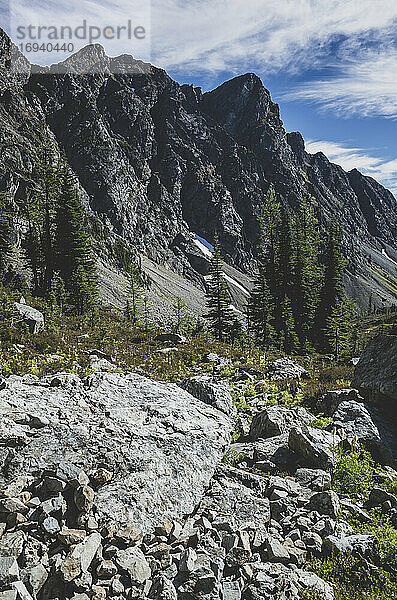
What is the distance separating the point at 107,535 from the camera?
18.5ft

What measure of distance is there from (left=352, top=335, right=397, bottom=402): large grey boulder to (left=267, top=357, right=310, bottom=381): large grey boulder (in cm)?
504

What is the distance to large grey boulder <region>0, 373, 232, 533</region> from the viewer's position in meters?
6.36

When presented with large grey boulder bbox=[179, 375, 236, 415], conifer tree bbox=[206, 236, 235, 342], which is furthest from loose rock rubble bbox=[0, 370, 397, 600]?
conifer tree bbox=[206, 236, 235, 342]

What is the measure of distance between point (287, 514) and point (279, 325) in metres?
34.2

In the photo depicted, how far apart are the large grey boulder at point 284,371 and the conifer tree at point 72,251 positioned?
26273mm

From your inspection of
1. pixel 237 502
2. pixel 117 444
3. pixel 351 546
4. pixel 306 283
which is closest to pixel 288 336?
pixel 306 283

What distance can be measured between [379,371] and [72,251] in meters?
37.2

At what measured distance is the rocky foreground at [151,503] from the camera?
5211 mm

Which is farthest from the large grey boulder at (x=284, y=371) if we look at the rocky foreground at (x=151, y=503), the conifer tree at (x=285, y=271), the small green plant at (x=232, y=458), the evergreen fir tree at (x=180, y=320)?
the conifer tree at (x=285, y=271)

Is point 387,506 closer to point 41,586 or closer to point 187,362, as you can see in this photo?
point 41,586

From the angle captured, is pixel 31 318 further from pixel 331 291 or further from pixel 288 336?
pixel 331 291

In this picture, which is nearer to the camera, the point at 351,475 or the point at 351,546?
the point at 351,546

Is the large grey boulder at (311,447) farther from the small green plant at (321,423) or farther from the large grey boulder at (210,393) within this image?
the large grey boulder at (210,393)

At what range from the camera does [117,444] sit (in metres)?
7.32
